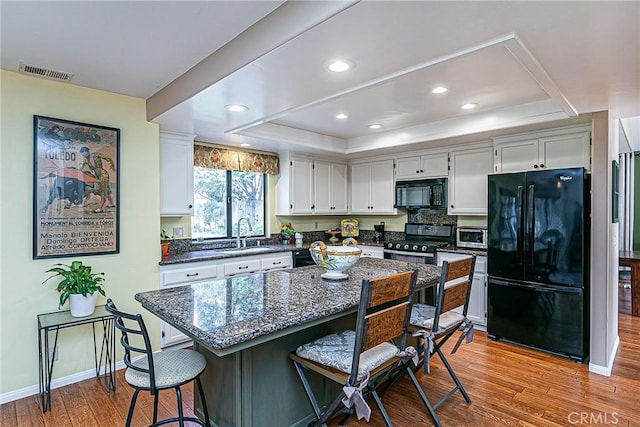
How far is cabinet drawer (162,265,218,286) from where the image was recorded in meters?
3.33

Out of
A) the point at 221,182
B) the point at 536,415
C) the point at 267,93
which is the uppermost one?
the point at 267,93

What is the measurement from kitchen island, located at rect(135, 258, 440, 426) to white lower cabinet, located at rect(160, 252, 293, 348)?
1.25 metres

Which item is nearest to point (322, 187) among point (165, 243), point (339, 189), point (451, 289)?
point (339, 189)

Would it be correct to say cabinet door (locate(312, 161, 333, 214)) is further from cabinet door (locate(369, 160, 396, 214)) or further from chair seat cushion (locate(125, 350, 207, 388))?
chair seat cushion (locate(125, 350, 207, 388))

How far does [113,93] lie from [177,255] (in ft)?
5.55

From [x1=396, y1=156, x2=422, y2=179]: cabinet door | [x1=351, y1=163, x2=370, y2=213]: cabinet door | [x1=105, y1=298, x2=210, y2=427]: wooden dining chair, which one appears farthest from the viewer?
[x1=351, y1=163, x2=370, y2=213]: cabinet door

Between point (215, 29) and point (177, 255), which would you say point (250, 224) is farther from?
point (215, 29)

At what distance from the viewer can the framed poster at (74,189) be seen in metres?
2.62

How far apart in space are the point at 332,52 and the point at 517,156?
8.96 feet

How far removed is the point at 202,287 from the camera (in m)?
2.23

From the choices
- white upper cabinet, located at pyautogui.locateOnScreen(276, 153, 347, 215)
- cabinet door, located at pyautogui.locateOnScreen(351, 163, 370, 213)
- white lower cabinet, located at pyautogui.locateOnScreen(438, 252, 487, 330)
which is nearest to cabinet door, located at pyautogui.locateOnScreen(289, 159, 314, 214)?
white upper cabinet, located at pyautogui.locateOnScreen(276, 153, 347, 215)

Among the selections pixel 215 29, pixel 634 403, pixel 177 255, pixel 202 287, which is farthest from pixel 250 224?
pixel 634 403

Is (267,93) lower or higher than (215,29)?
lower

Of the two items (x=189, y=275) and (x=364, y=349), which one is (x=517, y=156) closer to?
(x=364, y=349)
